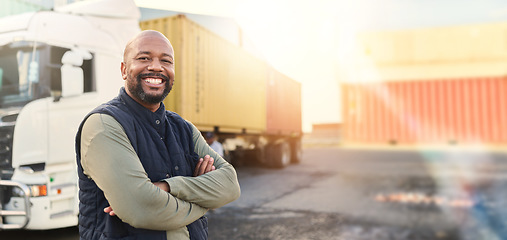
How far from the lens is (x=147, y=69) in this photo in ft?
5.04

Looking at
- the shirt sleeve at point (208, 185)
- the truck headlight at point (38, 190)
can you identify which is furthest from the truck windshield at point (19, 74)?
the shirt sleeve at point (208, 185)

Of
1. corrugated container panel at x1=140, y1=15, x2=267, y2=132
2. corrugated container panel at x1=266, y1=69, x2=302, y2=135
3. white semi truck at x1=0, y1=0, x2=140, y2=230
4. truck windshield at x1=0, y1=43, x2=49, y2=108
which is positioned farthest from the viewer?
corrugated container panel at x1=266, y1=69, x2=302, y2=135

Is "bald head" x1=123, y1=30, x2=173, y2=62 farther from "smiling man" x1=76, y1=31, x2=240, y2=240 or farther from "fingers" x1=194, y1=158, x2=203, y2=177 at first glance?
"fingers" x1=194, y1=158, x2=203, y2=177

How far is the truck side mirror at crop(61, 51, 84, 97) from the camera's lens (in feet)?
13.6

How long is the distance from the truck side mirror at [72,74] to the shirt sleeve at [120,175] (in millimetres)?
3071

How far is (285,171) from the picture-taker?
1220 cm

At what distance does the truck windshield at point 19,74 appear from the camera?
4273 millimetres

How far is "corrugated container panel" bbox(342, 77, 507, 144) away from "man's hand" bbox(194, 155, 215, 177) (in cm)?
2276

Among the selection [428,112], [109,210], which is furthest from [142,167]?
[428,112]

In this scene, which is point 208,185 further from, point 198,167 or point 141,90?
point 141,90

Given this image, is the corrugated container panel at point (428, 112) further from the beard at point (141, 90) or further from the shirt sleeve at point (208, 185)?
the beard at point (141, 90)

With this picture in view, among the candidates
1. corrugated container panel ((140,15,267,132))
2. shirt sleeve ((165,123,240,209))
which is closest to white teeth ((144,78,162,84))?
shirt sleeve ((165,123,240,209))

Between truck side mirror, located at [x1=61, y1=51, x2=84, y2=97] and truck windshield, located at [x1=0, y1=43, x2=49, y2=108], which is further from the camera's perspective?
truck windshield, located at [x1=0, y1=43, x2=49, y2=108]

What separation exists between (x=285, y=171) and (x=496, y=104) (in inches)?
669
